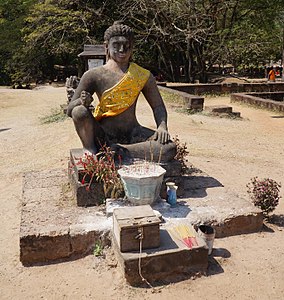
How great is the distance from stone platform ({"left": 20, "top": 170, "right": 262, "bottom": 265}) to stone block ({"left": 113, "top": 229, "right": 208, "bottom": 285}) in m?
0.45

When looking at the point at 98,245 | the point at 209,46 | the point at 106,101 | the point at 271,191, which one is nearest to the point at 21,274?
the point at 98,245

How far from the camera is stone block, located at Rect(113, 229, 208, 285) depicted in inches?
121

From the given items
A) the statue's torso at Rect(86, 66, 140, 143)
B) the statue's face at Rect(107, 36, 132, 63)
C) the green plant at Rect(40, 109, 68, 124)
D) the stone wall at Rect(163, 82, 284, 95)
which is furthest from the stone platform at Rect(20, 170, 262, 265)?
the stone wall at Rect(163, 82, 284, 95)

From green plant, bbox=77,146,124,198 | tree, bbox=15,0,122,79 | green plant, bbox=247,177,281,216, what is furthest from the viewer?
tree, bbox=15,0,122,79

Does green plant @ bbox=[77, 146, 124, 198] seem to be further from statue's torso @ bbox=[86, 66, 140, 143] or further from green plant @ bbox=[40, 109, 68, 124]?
green plant @ bbox=[40, 109, 68, 124]

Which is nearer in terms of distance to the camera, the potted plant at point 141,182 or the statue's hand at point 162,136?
the potted plant at point 141,182

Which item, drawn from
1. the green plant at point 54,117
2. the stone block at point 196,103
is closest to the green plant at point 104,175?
the green plant at point 54,117

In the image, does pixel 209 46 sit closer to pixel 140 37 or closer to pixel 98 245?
pixel 140 37

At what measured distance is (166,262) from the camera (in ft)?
10.3

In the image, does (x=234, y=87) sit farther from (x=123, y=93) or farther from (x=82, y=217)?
(x=82, y=217)

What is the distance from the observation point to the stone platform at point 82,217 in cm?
346

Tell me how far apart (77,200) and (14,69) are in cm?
1992

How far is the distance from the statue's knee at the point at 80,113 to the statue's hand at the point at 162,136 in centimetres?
86

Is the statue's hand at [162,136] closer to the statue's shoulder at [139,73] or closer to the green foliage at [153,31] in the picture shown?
the statue's shoulder at [139,73]
